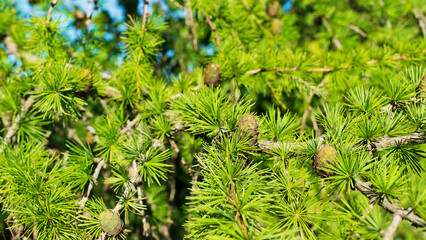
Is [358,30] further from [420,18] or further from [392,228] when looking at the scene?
[392,228]

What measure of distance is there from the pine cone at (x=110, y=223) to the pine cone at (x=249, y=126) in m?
0.27

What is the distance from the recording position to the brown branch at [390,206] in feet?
1.17

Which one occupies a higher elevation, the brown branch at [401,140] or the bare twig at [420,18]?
the brown branch at [401,140]

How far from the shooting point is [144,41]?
72cm

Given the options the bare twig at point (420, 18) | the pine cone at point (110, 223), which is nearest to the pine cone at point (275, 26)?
the bare twig at point (420, 18)

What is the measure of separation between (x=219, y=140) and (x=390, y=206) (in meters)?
0.30

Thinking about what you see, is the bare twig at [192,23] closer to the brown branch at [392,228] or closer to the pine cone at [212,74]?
the pine cone at [212,74]

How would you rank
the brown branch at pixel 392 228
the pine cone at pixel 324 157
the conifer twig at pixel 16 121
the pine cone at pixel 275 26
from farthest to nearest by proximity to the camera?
1. the pine cone at pixel 275 26
2. the conifer twig at pixel 16 121
3. the pine cone at pixel 324 157
4. the brown branch at pixel 392 228

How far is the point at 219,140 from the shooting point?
538 millimetres

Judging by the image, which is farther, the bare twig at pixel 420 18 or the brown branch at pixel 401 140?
the bare twig at pixel 420 18

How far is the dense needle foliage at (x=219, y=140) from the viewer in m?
0.42

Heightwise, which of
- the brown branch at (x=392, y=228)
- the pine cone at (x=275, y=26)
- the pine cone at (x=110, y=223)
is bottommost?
the pine cone at (x=275, y=26)

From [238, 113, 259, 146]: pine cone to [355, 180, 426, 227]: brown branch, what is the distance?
0.59 feet

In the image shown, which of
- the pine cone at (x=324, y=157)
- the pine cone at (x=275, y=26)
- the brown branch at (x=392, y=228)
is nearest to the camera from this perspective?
the brown branch at (x=392, y=228)
